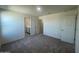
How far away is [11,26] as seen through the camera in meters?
1.46

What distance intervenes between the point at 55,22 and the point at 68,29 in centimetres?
Answer: 25

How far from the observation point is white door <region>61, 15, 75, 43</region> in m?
1.44

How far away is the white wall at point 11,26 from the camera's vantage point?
143cm

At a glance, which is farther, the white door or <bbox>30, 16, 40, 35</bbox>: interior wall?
<bbox>30, 16, 40, 35</bbox>: interior wall

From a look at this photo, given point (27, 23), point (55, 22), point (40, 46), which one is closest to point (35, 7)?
point (27, 23)

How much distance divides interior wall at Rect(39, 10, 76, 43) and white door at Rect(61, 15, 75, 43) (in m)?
0.02

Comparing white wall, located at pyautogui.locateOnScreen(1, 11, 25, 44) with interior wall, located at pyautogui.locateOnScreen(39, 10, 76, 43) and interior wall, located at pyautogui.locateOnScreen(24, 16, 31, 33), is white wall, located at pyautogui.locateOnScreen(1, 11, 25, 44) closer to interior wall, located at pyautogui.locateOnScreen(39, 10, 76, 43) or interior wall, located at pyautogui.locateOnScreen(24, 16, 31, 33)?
interior wall, located at pyautogui.locateOnScreen(24, 16, 31, 33)

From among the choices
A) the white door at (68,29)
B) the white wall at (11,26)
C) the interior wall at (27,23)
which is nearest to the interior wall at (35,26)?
the interior wall at (27,23)

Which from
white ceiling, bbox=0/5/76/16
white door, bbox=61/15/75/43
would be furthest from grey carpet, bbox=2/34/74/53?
white ceiling, bbox=0/5/76/16

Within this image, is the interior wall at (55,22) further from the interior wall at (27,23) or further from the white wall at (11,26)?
the white wall at (11,26)

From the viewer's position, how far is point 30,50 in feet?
5.02
